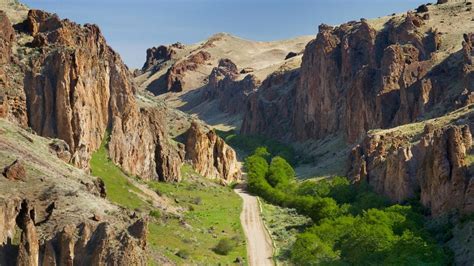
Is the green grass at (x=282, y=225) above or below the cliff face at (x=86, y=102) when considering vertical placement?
below

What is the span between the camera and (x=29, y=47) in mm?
84938

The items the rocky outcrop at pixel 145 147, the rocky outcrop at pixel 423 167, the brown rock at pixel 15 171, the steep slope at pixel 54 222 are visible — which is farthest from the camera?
the rocky outcrop at pixel 145 147

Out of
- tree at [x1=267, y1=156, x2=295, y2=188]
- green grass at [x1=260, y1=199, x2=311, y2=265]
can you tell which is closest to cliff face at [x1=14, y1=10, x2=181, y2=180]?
green grass at [x1=260, y1=199, x2=311, y2=265]

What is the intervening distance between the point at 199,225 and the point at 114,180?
524 inches

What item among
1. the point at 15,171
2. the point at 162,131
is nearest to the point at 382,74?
the point at 162,131

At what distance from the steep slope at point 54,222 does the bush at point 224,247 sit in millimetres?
16487

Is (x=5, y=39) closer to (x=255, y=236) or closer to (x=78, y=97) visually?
(x=78, y=97)

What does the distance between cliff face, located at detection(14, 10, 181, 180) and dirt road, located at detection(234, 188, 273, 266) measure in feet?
48.5

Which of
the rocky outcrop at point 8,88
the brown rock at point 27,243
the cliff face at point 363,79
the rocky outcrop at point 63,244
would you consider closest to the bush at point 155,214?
the rocky outcrop at point 8,88

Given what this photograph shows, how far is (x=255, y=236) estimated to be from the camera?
7806 cm

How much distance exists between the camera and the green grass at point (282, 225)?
227 ft

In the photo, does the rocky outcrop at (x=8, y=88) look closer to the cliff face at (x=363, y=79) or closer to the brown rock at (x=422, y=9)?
the cliff face at (x=363, y=79)

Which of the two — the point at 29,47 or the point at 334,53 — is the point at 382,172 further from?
the point at 334,53

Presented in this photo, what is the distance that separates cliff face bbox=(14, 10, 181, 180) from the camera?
3051 inches
